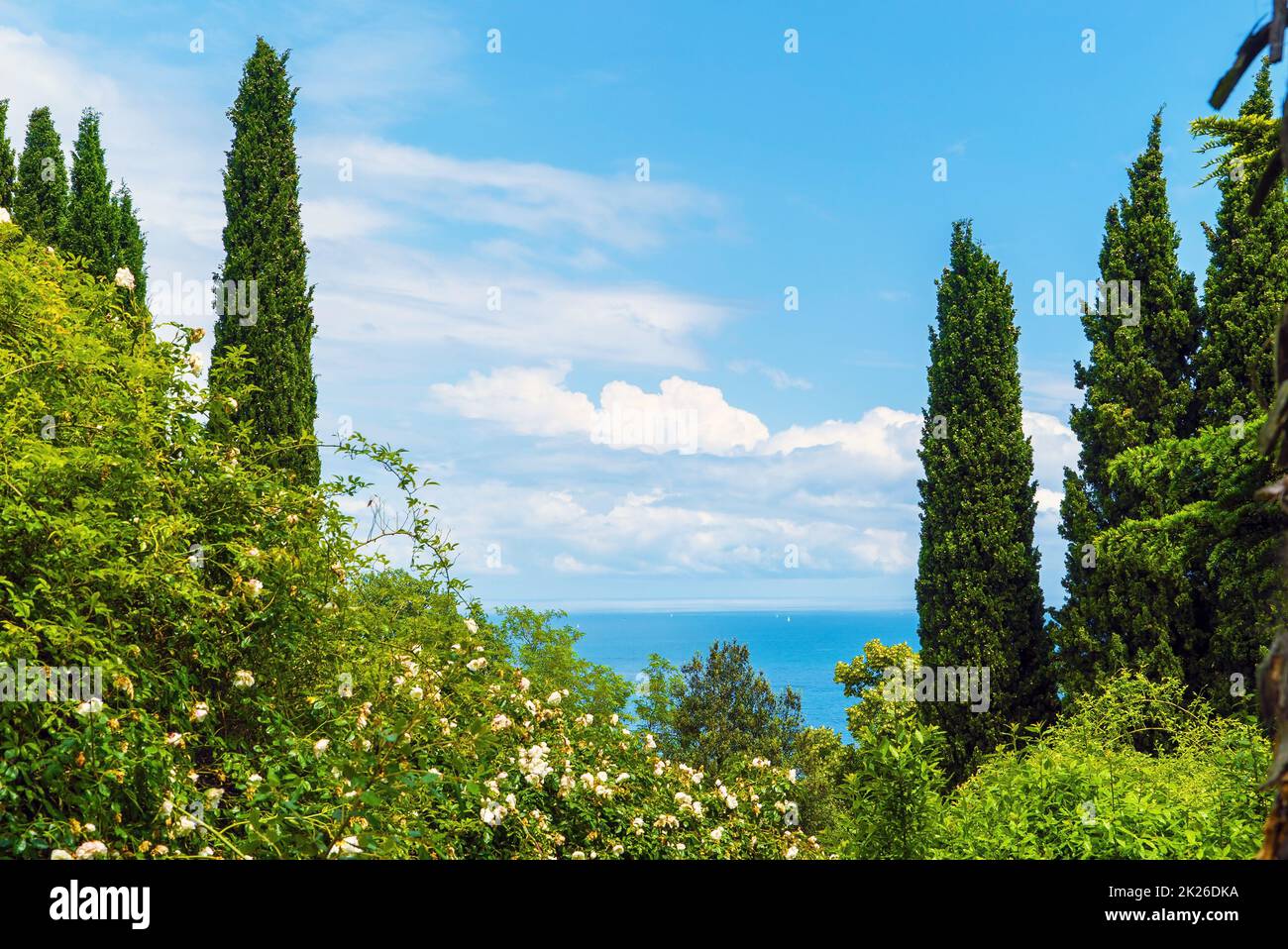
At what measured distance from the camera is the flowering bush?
382cm

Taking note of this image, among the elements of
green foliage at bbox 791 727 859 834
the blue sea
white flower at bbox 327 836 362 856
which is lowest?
the blue sea

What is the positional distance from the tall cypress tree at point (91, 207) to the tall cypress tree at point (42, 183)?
0.20 metres

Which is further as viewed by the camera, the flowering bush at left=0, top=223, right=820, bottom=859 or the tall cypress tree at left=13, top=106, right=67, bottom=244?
the tall cypress tree at left=13, top=106, right=67, bottom=244

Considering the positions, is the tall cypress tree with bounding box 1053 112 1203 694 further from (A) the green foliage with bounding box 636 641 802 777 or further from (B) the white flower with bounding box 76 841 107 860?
(B) the white flower with bounding box 76 841 107 860

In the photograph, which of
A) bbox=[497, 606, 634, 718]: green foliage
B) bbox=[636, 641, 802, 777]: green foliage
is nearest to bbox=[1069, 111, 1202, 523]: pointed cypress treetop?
bbox=[497, 606, 634, 718]: green foliage

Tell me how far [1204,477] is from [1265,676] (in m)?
11.9

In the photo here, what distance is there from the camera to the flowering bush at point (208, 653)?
382cm

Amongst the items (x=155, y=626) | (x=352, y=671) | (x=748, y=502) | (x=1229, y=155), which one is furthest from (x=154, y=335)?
(x=748, y=502)

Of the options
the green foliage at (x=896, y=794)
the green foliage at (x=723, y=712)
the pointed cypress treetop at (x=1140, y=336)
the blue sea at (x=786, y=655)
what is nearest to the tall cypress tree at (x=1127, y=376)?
the pointed cypress treetop at (x=1140, y=336)

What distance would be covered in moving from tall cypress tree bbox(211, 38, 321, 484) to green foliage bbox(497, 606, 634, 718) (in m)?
3.56

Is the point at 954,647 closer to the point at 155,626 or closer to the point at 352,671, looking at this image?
the point at 352,671

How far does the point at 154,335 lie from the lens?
17.9 ft

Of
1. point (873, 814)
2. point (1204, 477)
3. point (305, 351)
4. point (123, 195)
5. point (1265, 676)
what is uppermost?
point (123, 195)

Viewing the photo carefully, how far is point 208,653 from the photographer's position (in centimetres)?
441
